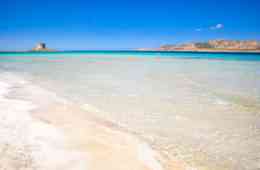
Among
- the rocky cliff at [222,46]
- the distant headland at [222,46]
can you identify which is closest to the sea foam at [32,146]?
the distant headland at [222,46]

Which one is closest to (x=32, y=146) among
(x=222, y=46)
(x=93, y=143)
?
(x=93, y=143)

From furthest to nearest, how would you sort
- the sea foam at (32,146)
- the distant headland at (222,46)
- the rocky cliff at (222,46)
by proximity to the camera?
1. the rocky cliff at (222,46)
2. the distant headland at (222,46)
3. the sea foam at (32,146)

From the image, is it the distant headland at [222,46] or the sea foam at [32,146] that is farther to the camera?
the distant headland at [222,46]

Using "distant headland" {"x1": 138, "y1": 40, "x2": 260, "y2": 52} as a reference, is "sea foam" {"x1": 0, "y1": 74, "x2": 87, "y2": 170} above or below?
below

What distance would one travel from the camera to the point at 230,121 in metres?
4.36

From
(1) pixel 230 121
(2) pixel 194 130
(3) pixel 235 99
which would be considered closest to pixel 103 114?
(2) pixel 194 130

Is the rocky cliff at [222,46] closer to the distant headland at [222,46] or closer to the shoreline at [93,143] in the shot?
the distant headland at [222,46]

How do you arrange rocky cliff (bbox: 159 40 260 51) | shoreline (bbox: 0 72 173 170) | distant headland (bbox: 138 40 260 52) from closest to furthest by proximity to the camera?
shoreline (bbox: 0 72 173 170), distant headland (bbox: 138 40 260 52), rocky cliff (bbox: 159 40 260 51)

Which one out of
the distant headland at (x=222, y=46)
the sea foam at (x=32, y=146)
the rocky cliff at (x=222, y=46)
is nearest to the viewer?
the sea foam at (x=32, y=146)

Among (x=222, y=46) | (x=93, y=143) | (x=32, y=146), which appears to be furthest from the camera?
(x=222, y=46)

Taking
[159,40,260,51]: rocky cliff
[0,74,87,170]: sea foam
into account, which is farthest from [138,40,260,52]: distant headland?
[0,74,87,170]: sea foam

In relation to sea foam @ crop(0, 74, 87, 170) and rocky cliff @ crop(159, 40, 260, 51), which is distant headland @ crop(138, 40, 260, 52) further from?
sea foam @ crop(0, 74, 87, 170)

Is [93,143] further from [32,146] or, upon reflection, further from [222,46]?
[222,46]

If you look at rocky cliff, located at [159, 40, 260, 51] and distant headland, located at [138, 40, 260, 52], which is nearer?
distant headland, located at [138, 40, 260, 52]
